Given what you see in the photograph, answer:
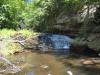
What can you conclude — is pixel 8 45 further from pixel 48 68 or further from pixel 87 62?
pixel 87 62

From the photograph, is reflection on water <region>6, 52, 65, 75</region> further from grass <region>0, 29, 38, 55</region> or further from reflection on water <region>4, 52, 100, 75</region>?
grass <region>0, 29, 38, 55</region>

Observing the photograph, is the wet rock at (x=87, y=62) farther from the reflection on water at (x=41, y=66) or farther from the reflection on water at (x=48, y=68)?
the reflection on water at (x=41, y=66)

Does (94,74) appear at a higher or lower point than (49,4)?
lower

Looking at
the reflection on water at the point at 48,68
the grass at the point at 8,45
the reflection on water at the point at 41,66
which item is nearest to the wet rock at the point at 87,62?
the reflection on water at the point at 48,68

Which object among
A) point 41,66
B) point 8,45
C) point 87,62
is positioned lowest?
point 87,62

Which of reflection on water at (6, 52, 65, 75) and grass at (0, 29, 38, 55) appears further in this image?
grass at (0, 29, 38, 55)

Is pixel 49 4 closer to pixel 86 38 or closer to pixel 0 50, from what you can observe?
pixel 86 38

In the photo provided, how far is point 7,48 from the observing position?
58.6 ft

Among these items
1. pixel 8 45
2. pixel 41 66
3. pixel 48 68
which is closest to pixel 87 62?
pixel 48 68

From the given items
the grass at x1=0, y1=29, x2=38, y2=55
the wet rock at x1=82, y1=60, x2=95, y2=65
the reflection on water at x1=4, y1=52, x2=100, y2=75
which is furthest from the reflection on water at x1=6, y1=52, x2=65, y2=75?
the grass at x1=0, y1=29, x2=38, y2=55

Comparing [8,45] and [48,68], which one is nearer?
[48,68]

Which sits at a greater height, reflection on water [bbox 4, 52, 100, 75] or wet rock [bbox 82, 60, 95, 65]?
reflection on water [bbox 4, 52, 100, 75]

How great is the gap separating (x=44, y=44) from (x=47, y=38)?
1014mm

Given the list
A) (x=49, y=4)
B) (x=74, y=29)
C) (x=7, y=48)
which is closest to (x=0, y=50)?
(x=7, y=48)
